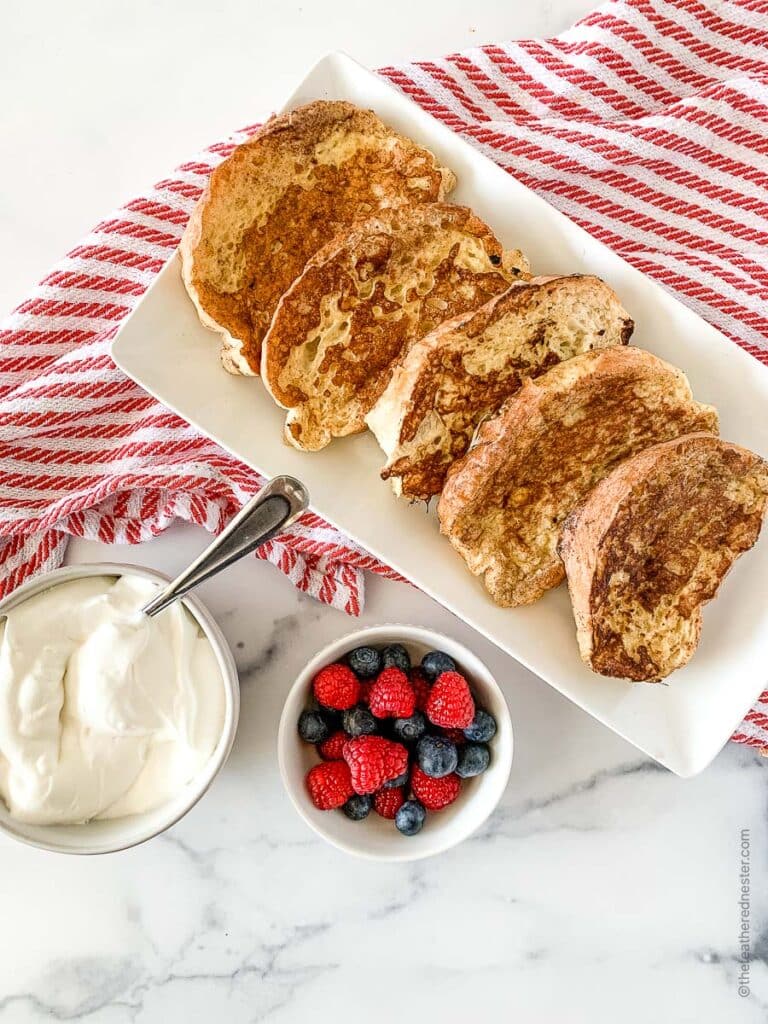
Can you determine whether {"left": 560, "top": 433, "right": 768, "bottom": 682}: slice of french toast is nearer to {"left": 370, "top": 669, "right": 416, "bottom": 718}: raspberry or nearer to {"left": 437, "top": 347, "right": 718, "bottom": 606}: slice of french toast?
{"left": 437, "top": 347, "right": 718, "bottom": 606}: slice of french toast

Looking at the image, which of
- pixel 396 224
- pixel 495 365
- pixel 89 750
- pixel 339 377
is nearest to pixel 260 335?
pixel 339 377

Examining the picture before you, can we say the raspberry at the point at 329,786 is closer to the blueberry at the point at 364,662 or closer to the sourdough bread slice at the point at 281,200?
the blueberry at the point at 364,662

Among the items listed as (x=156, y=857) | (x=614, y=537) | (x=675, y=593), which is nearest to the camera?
(x=614, y=537)

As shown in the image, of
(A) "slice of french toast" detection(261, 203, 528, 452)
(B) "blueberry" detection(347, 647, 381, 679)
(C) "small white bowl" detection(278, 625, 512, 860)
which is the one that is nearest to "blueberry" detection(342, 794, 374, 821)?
(C) "small white bowl" detection(278, 625, 512, 860)

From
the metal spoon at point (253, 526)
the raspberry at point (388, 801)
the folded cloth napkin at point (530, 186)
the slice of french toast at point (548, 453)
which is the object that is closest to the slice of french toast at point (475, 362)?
the slice of french toast at point (548, 453)

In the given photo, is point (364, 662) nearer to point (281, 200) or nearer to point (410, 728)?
point (410, 728)

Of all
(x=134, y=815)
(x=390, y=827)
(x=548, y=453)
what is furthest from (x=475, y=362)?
(x=134, y=815)

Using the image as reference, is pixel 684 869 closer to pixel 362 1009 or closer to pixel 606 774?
pixel 606 774
